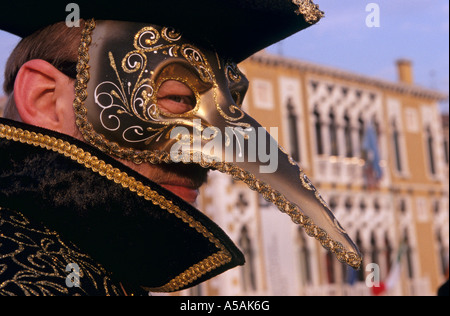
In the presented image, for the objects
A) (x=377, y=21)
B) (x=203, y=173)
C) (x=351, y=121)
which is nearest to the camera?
(x=203, y=173)

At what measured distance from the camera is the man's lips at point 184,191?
4.02 feet

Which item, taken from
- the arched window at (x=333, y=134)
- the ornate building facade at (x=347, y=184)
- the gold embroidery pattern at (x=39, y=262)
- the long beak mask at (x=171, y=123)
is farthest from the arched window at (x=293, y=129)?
the gold embroidery pattern at (x=39, y=262)

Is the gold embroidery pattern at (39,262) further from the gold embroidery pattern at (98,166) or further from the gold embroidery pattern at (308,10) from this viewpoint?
the gold embroidery pattern at (308,10)

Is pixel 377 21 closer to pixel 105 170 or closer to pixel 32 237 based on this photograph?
pixel 105 170

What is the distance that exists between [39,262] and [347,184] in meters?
14.8

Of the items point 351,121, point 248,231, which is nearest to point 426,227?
point 351,121

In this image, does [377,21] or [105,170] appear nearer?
[105,170]

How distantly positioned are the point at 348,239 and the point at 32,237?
521 millimetres

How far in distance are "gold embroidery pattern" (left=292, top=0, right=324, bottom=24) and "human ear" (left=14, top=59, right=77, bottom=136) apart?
0.45 m

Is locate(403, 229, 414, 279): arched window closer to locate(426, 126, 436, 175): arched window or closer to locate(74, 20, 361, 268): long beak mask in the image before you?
locate(426, 126, 436, 175): arched window

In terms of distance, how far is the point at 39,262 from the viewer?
105cm

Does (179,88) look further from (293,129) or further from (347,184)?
(347,184)

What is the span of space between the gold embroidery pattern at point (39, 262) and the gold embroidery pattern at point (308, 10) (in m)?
0.59
